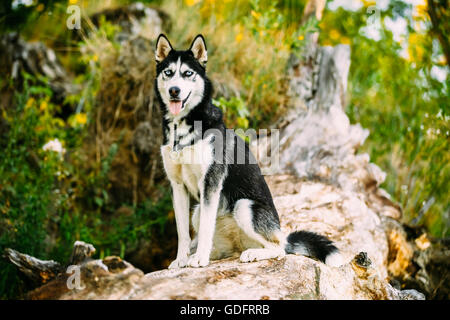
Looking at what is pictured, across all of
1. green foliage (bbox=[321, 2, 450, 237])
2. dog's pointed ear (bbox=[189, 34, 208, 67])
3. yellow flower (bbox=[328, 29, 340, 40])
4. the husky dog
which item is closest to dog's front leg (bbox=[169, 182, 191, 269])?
the husky dog

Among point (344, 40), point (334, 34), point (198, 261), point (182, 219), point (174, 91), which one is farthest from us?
point (334, 34)

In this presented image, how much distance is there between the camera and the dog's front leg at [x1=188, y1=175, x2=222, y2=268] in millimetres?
2674

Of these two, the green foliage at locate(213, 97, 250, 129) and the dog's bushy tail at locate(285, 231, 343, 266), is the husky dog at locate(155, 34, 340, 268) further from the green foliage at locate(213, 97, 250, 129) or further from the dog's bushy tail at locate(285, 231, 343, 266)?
the green foliage at locate(213, 97, 250, 129)

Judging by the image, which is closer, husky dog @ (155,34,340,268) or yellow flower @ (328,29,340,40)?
husky dog @ (155,34,340,268)

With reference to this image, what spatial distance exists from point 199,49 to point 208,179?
103 cm

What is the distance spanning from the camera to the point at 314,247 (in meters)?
2.79

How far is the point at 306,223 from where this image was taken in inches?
142

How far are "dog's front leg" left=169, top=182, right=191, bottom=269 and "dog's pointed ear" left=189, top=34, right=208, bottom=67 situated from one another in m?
0.99

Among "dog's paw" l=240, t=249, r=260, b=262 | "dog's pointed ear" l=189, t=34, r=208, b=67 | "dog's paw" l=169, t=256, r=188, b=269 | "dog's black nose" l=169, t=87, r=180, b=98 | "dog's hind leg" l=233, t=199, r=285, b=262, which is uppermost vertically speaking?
"dog's pointed ear" l=189, t=34, r=208, b=67

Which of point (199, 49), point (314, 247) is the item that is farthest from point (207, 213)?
point (199, 49)

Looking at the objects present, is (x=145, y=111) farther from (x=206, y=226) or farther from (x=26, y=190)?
(x=206, y=226)
